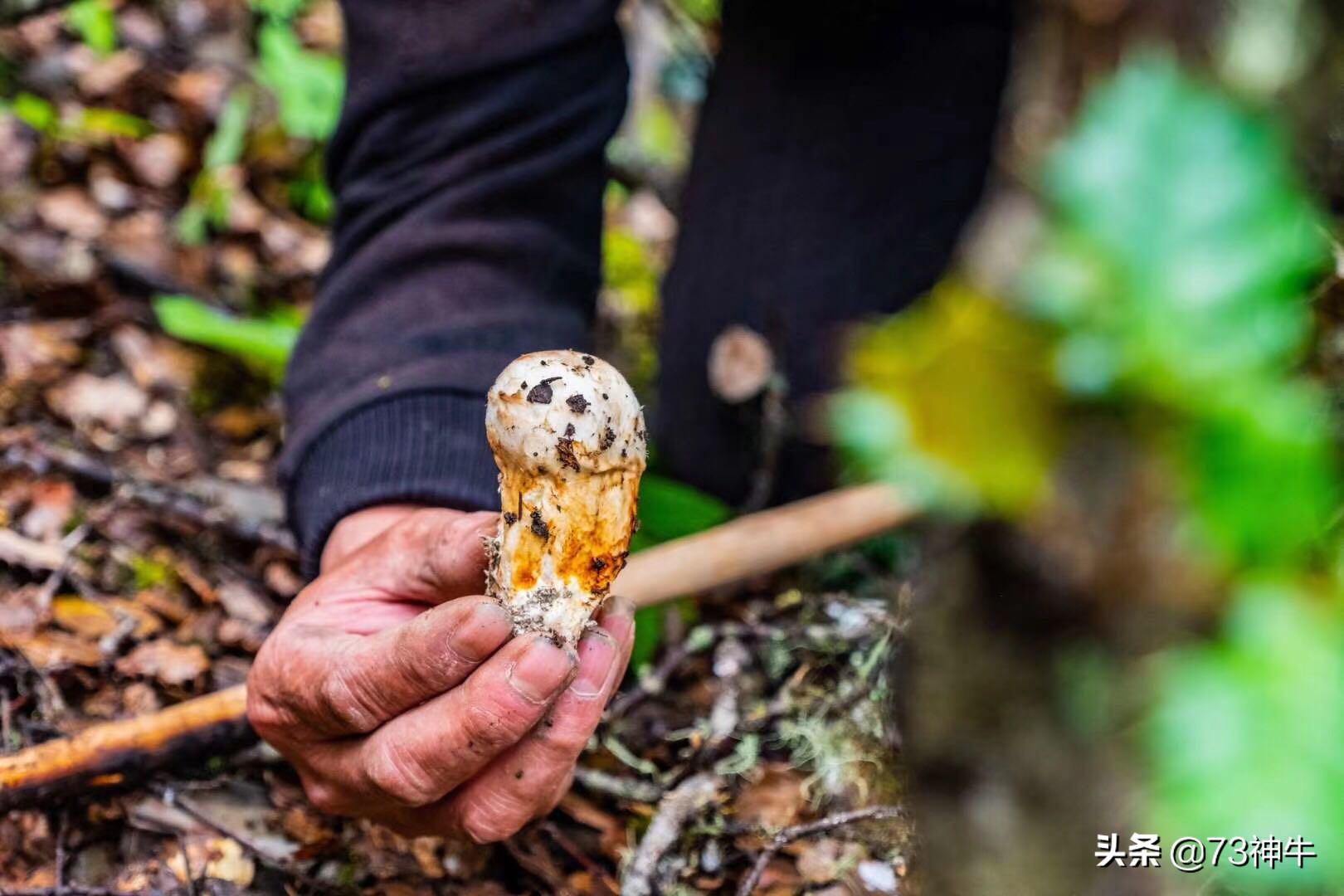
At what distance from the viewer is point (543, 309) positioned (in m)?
1.92

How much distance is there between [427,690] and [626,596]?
49 centimetres

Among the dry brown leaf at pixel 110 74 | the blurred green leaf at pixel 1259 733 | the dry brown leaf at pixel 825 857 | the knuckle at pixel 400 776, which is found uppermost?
the dry brown leaf at pixel 110 74

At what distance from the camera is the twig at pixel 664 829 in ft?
4.85

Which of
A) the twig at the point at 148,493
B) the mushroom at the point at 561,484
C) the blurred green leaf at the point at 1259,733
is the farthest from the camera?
the twig at the point at 148,493

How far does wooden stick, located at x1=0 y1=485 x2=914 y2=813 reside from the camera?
141 cm

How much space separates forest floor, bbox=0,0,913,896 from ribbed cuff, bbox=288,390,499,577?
0.34 metres

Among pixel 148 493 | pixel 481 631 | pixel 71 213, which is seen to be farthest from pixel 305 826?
pixel 71 213

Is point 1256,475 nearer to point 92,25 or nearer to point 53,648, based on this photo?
point 53,648

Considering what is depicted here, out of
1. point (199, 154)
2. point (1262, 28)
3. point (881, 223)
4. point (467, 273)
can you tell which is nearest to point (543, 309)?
point (467, 273)

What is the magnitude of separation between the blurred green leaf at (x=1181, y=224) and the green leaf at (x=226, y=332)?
1707 mm

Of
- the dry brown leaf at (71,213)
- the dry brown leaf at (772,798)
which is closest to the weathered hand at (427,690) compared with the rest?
the dry brown leaf at (772,798)

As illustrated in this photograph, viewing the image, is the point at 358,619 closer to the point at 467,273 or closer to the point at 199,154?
the point at 467,273

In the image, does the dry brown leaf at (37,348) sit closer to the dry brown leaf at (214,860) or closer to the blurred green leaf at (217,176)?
the blurred green leaf at (217,176)

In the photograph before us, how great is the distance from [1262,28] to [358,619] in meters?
1.76
